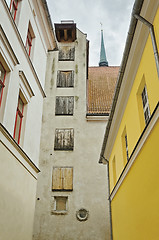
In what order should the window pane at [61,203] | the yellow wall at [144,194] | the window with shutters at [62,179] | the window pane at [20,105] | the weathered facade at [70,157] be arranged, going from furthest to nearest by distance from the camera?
the window with shutters at [62,179] → the window pane at [61,203] → the weathered facade at [70,157] → the window pane at [20,105] → the yellow wall at [144,194]

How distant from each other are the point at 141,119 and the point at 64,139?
11780mm

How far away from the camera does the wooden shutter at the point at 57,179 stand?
656 inches

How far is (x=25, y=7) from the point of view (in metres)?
10.1

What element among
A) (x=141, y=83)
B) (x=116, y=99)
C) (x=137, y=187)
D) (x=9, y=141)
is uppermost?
(x=116, y=99)

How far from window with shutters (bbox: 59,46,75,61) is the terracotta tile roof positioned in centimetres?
315

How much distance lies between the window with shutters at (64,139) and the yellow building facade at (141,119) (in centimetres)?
884

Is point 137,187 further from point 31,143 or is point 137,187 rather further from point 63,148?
point 63,148

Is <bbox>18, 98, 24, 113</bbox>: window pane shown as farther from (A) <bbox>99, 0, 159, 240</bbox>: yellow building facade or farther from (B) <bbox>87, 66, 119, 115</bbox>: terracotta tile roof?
(B) <bbox>87, 66, 119, 115</bbox>: terracotta tile roof

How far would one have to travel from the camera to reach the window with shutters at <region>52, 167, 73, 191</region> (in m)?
16.6

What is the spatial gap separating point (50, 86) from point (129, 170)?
13.6 meters

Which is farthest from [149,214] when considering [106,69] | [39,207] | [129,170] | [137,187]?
[106,69]

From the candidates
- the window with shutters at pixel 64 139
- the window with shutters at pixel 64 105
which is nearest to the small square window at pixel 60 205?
the window with shutters at pixel 64 139

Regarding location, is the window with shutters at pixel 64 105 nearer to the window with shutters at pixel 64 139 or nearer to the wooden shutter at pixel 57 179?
the window with shutters at pixel 64 139

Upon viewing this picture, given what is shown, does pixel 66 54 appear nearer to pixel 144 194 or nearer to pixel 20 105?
pixel 20 105
